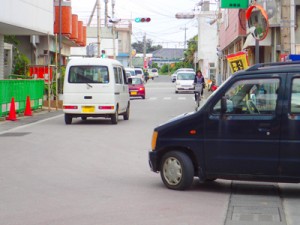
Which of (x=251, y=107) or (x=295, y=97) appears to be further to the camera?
(x=251, y=107)

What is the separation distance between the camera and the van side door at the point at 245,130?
9.20 metres

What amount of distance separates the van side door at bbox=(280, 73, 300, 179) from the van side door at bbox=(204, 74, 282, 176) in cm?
10

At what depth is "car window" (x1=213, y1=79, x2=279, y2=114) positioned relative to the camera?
30.4 feet

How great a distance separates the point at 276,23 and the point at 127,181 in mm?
17638

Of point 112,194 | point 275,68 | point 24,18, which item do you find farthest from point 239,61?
point 24,18

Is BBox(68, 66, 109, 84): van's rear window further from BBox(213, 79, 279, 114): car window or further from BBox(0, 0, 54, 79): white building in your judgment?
BBox(213, 79, 279, 114): car window

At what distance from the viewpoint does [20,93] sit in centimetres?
2569

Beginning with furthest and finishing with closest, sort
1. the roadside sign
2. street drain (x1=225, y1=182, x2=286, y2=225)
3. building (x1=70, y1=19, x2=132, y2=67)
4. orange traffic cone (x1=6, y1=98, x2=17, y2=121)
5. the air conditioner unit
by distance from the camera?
1. building (x1=70, y1=19, x2=132, y2=67)
2. the air conditioner unit
3. the roadside sign
4. orange traffic cone (x1=6, y1=98, x2=17, y2=121)
5. street drain (x1=225, y1=182, x2=286, y2=225)

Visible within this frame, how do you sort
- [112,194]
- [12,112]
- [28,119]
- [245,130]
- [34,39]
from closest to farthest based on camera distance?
[245,130] < [112,194] < [12,112] < [28,119] < [34,39]

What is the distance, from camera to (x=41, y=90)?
29328 millimetres

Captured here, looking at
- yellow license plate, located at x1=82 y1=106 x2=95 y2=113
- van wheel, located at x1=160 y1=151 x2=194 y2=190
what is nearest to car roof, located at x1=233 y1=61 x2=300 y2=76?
van wheel, located at x1=160 y1=151 x2=194 y2=190

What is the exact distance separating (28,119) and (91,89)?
12.5 feet

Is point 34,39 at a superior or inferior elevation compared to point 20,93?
superior

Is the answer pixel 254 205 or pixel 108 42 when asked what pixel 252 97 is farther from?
pixel 108 42
